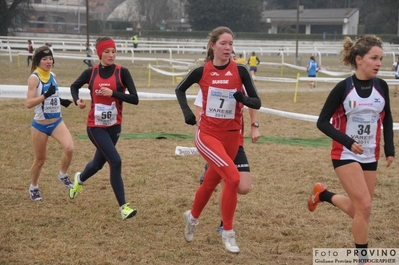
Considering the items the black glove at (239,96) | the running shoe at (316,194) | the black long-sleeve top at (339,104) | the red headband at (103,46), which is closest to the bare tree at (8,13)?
the red headband at (103,46)

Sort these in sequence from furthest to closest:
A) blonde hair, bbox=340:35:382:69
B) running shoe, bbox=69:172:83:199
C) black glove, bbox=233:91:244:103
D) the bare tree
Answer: the bare tree < running shoe, bbox=69:172:83:199 < black glove, bbox=233:91:244:103 < blonde hair, bbox=340:35:382:69

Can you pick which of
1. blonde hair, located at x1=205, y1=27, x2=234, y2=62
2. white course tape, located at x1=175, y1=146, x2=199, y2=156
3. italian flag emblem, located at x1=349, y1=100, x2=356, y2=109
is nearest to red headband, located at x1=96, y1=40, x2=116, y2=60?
blonde hair, located at x1=205, y1=27, x2=234, y2=62

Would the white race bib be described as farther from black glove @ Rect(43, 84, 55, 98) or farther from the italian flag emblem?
black glove @ Rect(43, 84, 55, 98)

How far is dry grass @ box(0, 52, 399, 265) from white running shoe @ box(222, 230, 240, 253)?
0.39ft

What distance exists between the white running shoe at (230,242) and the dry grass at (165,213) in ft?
0.39

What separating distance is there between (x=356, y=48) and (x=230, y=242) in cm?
211

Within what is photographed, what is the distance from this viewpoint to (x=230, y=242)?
18.0 feet

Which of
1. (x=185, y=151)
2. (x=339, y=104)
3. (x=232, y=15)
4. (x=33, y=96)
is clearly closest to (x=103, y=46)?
(x=33, y=96)

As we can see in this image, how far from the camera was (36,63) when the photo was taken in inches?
291

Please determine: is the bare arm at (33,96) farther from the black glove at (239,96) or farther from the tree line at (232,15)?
the tree line at (232,15)

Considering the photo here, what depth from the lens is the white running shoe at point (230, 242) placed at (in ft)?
17.8

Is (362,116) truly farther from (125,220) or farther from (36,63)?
(36,63)

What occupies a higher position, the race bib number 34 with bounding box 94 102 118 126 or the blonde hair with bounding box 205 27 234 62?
the blonde hair with bounding box 205 27 234 62

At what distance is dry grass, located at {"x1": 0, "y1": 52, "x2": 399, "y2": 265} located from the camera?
18.5ft
